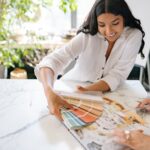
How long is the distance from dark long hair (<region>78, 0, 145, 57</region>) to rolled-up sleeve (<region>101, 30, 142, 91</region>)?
0.08 m

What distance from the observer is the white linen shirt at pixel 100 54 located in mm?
1508

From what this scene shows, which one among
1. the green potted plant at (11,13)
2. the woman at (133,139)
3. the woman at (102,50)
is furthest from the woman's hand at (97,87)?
the green potted plant at (11,13)

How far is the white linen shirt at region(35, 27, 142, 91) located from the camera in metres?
1.51

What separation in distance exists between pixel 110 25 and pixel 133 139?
2.29ft

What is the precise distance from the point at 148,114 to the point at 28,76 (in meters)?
1.95

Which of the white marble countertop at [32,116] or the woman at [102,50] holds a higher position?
the woman at [102,50]

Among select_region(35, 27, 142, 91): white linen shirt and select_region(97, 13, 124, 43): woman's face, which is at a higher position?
select_region(97, 13, 124, 43): woman's face

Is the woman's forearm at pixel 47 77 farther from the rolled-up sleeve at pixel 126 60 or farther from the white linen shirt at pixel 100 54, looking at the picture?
the rolled-up sleeve at pixel 126 60

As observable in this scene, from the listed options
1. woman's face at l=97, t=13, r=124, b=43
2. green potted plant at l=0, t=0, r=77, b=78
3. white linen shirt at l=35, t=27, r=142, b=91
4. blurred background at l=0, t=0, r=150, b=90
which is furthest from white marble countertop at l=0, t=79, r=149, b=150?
blurred background at l=0, t=0, r=150, b=90

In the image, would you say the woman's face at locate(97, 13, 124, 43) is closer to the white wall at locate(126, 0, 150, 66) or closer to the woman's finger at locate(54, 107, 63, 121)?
the woman's finger at locate(54, 107, 63, 121)

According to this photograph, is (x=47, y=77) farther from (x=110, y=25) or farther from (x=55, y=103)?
(x=110, y=25)

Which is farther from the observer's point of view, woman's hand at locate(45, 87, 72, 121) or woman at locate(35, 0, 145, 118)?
woman at locate(35, 0, 145, 118)

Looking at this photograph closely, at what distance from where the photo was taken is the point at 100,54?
5.18 ft

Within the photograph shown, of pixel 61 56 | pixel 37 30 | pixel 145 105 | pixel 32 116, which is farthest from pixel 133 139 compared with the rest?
pixel 37 30
